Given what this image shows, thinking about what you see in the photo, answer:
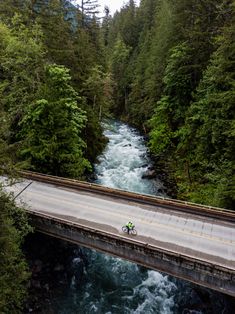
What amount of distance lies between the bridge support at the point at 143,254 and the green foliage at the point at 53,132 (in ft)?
24.9

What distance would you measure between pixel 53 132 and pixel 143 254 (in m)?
14.6

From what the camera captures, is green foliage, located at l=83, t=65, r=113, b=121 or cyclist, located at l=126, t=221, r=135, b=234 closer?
cyclist, located at l=126, t=221, r=135, b=234

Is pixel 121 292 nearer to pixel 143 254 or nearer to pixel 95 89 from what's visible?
pixel 143 254

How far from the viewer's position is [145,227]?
20.8 m

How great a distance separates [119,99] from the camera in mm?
78625

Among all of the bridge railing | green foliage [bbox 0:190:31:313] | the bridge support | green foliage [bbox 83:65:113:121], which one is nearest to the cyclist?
the bridge support

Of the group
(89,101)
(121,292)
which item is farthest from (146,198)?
(89,101)

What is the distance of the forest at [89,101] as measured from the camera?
2434 centimetres

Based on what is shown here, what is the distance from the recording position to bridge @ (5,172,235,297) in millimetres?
17781

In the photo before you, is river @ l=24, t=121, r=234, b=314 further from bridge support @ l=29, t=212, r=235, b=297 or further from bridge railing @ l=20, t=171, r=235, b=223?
bridge railing @ l=20, t=171, r=235, b=223

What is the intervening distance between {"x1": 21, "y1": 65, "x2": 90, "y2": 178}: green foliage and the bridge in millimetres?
2883

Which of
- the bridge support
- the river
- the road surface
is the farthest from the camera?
the river

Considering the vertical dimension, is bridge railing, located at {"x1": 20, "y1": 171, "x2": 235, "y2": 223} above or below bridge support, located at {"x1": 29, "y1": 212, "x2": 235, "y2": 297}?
above

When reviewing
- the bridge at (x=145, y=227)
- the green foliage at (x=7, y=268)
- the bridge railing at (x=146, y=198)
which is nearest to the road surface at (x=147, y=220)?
the bridge at (x=145, y=227)
